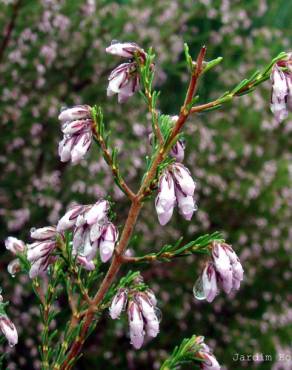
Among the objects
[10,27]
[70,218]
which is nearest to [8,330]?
[70,218]

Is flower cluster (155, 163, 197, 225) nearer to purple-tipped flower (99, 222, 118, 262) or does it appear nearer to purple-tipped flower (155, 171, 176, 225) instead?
purple-tipped flower (155, 171, 176, 225)

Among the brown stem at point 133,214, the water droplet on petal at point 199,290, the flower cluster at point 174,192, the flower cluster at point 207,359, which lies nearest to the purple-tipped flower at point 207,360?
the flower cluster at point 207,359

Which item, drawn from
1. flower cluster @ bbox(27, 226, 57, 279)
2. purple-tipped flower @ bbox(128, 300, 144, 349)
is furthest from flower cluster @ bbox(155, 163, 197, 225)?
flower cluster @ bbox(27, 226, 57, 279)

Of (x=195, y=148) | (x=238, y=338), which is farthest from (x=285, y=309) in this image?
(x=195, y=148)

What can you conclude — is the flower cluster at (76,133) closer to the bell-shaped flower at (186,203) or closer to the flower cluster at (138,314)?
the bell-shaped flower at (186,203)

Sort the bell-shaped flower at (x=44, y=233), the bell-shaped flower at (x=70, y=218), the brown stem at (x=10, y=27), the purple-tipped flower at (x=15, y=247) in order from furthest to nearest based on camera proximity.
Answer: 1. the brown stem at (x=10, y=27)
2. the purple-tipped flower at (x=15, y=247)
3. the bell-shaped flower at (x=44, y=233)
4. the bell-shaped flower at (x=70, y=218)

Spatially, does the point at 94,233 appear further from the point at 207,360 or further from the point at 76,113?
the point at 207,360
